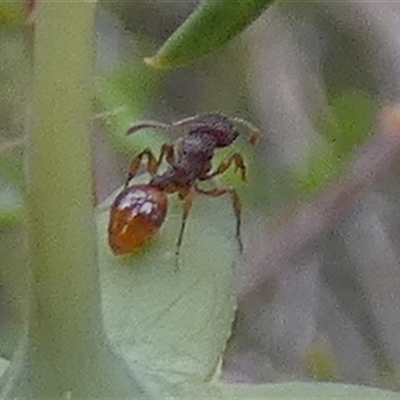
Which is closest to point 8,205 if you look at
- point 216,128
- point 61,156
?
point 216,128

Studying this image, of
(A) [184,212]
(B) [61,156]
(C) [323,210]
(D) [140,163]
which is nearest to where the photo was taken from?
(B) [61,156]

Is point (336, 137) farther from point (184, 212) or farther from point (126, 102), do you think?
point (184, 212)

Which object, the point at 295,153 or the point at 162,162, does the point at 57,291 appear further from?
the point at 295,153

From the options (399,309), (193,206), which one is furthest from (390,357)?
(193,206)

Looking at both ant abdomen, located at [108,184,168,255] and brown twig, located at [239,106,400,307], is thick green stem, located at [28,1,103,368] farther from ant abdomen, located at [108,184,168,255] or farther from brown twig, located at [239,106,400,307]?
brown twig, located at [239,106,400,307]

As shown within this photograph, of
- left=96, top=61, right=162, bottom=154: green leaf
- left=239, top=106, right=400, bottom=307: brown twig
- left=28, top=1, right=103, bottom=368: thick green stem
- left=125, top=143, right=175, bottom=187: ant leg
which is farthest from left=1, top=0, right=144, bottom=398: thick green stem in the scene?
left=239, top=106, right=400, bottom=307: brown twig

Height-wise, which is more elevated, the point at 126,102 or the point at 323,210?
the point at 126,102

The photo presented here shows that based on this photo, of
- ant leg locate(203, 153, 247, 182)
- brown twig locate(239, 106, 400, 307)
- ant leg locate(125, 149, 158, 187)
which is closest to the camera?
ant leg locate(125, 149, 158, 187)
